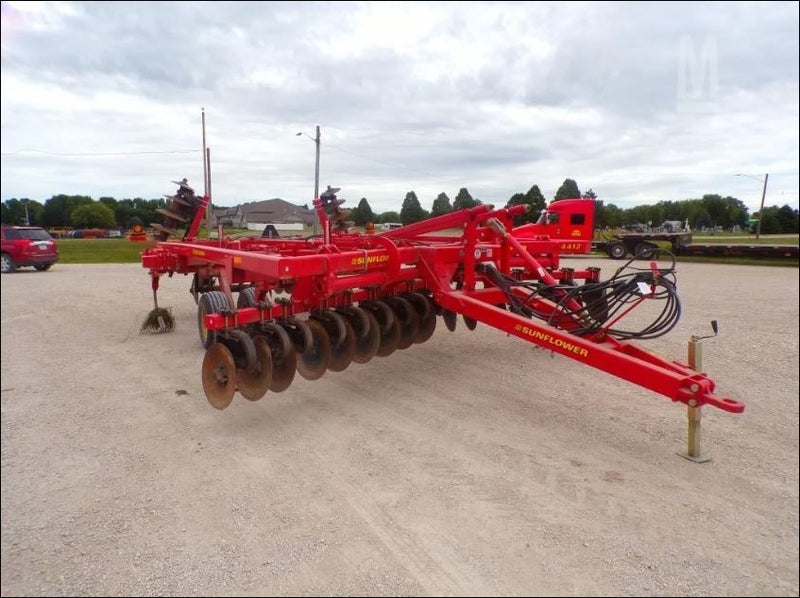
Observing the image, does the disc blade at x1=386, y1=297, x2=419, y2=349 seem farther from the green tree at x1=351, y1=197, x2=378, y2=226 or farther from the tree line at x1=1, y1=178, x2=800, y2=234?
the green tree at x1=351, y1=197, x2=378, y2=226

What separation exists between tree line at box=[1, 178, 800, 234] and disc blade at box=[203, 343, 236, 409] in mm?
1419

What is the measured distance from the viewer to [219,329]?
3.82 meters

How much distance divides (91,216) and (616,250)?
20.5 meters

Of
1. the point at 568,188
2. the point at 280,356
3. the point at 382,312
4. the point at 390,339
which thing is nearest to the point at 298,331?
the point at 280,356

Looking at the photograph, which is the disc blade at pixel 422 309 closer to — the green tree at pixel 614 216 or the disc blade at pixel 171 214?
the disc blade at pixel 171 214

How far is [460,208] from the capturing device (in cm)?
687

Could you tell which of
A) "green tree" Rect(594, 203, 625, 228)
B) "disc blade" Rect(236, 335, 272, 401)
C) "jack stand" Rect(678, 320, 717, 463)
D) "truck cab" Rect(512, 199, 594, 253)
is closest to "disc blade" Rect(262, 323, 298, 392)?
"disc blade" Rect(236, 335, 272, 401)

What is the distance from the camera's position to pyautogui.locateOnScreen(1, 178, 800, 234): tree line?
4.68 meters

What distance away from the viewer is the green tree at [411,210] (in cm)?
3484

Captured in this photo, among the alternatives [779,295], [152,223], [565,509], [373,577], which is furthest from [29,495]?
[779,295]

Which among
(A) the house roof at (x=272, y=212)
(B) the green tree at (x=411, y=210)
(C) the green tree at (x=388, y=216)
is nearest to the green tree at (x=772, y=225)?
(B) the green tree at (x=411, y=210)

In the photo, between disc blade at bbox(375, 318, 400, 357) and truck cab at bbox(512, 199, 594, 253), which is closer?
disc blade at bbox(375, 318, 400, 357)

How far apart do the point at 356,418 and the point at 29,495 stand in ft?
7.05

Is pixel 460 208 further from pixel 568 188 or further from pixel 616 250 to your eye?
pixel 568 188
